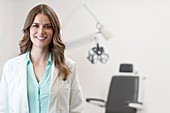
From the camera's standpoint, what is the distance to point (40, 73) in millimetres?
1628

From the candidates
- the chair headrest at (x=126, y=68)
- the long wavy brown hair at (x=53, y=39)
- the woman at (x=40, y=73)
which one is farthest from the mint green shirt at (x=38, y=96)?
the chair headrest at (x=126, y=68)

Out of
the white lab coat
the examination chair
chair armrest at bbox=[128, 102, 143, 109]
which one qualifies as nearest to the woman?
the white lab coat

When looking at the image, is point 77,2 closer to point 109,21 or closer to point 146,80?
point 109,21

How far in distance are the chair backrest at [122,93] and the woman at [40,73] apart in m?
1.95

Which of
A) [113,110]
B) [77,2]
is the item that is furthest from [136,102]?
[77,2]

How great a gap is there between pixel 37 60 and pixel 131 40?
7.86ft

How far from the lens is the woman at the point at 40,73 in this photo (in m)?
1.55

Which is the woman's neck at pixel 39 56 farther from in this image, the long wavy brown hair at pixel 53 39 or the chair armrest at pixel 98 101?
the chair armrest at pixel 98 101

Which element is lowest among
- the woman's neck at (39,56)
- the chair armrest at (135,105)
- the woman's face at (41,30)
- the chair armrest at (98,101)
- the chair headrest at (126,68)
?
the chair armrest at (98,101)

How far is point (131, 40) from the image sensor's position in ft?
12.8

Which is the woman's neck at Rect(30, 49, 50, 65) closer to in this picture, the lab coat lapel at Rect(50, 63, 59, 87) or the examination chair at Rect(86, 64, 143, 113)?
the lab coat lapel at Rect(50, 63, 59, 87)

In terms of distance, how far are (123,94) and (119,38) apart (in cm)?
74

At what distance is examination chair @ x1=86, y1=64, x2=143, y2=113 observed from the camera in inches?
139

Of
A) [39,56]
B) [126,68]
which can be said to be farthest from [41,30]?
[126,68]
